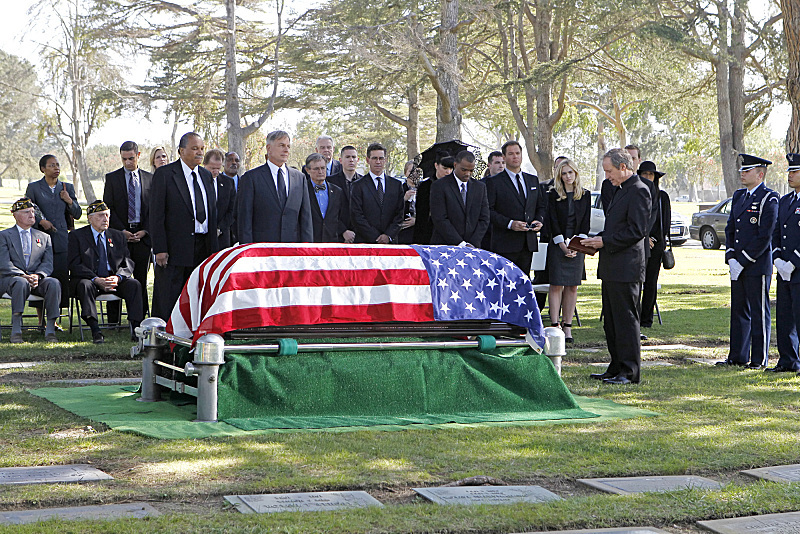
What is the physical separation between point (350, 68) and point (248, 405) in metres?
21.9

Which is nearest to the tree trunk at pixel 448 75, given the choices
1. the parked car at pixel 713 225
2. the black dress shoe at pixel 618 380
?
the parked car at pixel 713 225

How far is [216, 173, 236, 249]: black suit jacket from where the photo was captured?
411 inches

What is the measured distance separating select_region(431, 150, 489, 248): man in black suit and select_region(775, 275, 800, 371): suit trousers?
2909mm

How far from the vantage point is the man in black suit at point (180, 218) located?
8.93m

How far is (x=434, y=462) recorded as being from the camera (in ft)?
16.9

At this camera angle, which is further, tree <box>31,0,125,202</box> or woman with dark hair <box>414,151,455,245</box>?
tree <box>31,0,125,202</box>

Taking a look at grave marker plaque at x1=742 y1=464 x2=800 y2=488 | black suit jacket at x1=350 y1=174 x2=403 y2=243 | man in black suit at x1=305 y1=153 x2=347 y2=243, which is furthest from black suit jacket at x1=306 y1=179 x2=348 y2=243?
grave marker plaque at x1=742 y1=464 x2=800 y2=488

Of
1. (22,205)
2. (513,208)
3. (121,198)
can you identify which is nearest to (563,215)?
(513,208)

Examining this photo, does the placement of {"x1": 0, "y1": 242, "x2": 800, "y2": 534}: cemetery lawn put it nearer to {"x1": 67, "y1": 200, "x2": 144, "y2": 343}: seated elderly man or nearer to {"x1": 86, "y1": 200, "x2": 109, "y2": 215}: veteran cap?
{"x1": 67, "y1": 200, "x2": 144, "y2": 343}: seated elderly man

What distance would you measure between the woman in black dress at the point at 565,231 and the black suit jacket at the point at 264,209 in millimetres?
3144

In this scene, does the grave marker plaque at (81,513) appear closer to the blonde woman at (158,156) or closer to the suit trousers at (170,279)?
the suit trousers at (170,279)

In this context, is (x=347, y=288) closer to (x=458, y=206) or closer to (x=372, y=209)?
(x=458, y=206)

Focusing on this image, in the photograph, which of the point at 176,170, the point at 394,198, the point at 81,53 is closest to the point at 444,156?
the point at 394,198

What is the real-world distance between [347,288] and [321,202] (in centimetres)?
284
